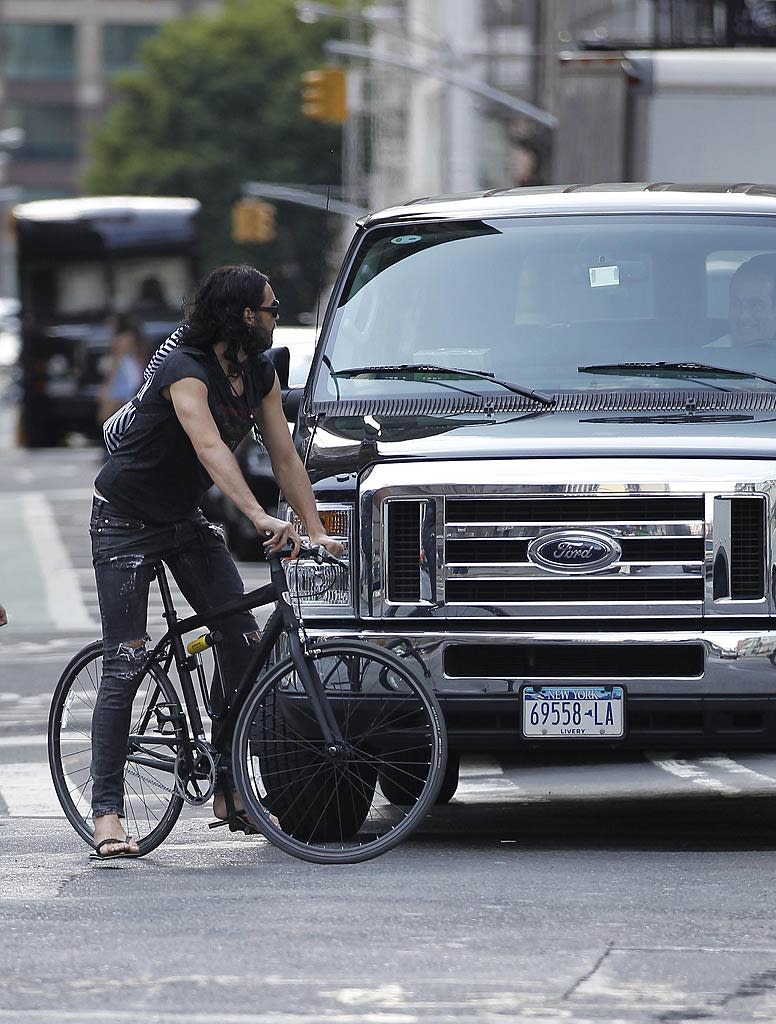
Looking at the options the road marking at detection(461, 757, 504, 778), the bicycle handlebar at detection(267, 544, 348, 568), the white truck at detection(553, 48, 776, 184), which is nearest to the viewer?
the bicycle handlebar at detection(267, 544, 348, 568)

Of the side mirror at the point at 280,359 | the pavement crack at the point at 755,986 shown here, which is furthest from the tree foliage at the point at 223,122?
the pavement crack at the point at 755,986

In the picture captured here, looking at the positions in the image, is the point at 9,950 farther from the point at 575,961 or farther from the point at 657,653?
the point at 657,653

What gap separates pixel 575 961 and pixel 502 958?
0.18 metres

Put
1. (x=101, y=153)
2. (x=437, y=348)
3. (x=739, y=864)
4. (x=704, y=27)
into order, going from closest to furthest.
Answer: (x=739, y=864), (x=437, y=348), (x=704, y=27), (x=101, y=153)

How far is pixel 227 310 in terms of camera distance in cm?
749

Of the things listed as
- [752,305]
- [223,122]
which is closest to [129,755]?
[752,305]

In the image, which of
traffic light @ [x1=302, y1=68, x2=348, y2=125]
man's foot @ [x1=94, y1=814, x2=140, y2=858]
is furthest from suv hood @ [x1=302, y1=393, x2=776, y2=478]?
traffic light @ [x1=302, y1=68, x2=348, y2=125]

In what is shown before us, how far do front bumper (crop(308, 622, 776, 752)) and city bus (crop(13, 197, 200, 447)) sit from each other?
29809mm

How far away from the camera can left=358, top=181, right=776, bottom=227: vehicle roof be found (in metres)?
8.86

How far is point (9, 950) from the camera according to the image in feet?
20.6

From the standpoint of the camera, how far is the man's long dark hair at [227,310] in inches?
295

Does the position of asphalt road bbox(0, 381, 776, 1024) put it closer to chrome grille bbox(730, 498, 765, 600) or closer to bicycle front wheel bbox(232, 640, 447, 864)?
bicycle front wheel bbox(232, 640, 447, 864)

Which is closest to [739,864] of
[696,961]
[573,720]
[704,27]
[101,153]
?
[573,720]

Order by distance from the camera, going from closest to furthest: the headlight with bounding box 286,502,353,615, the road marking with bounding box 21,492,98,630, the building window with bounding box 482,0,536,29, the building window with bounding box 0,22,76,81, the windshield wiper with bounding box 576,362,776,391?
the headlight with bounding box 286,502,353,615, the windshield wiper with bounding box 576,362,776,391, the road marking with bounding box 21,492,98,630, the building window with bounding box 482,0,536,29, the building window with bounding box 0,22,76,81
